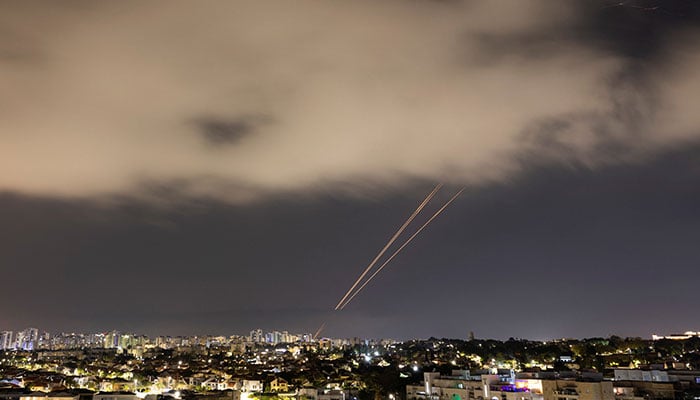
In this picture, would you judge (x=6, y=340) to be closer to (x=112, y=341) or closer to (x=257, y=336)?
(x=112, y=341)

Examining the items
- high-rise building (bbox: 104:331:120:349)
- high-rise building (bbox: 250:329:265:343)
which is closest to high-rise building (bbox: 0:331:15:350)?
high-rise building (bbox: 104:331:120:349)

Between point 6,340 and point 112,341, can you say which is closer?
point 6,340

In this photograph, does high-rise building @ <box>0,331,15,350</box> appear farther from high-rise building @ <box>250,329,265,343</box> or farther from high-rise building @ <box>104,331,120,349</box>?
high-rise building @ <box>250,329,265,343</box>

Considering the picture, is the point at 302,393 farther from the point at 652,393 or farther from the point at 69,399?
the point at 652,393

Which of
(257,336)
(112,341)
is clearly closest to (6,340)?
(112,341)

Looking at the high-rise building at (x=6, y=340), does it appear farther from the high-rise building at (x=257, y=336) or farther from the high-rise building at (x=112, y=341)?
the high-rise building at (x=257, y=336)

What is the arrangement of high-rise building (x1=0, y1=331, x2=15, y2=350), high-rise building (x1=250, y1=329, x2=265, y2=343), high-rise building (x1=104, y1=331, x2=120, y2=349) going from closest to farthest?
1. high-rise building (x1=0, y1=331, x2=15, y2=350)
2. high-rise building (x1=104, y1=331, x2=120, y2=349)
3. high-rise building (x1=250, y1=329, x2=265, y2=343)

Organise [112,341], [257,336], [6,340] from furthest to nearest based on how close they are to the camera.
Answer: [257,336], [112,341], [6,340]

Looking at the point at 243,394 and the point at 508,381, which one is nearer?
the point at 508,381

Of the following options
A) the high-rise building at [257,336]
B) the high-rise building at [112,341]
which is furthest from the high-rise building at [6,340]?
the high-rise building at [257,336]

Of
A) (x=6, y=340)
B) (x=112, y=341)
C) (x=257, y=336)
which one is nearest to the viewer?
(x=6, y=340)

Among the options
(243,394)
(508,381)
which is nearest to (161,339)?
(243,394)
